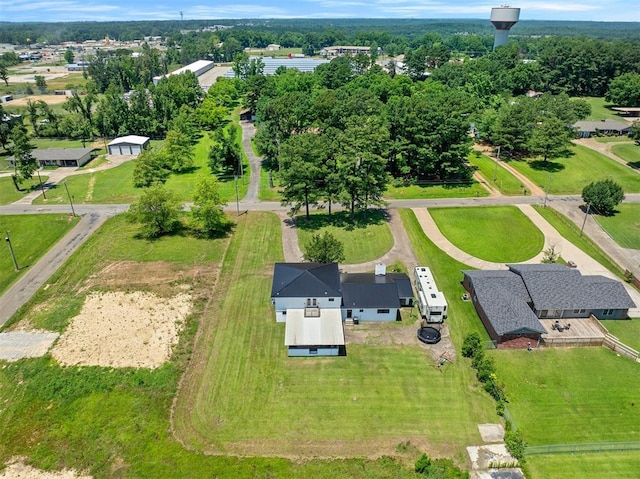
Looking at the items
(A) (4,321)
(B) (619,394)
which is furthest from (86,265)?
(B) (619,394)

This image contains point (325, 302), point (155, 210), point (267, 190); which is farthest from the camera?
point (267, 190)

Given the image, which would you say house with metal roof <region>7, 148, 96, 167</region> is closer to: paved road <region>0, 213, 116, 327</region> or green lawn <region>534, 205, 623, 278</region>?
paved road <region>0, 213, 116, 327</region>

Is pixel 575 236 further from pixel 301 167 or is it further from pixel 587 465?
pixel 301 167

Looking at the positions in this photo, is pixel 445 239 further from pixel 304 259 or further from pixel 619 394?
pixel 619 394

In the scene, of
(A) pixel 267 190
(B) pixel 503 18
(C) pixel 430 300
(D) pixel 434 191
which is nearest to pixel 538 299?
(C) pixel 430 300

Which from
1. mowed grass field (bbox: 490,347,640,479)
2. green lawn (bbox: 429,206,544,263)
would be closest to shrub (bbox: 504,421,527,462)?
mowed grass field (bbox: 490,347,640,479)

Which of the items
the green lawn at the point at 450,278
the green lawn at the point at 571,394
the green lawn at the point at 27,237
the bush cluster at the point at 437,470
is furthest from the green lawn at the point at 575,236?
the green lawn at the point at 27,237
